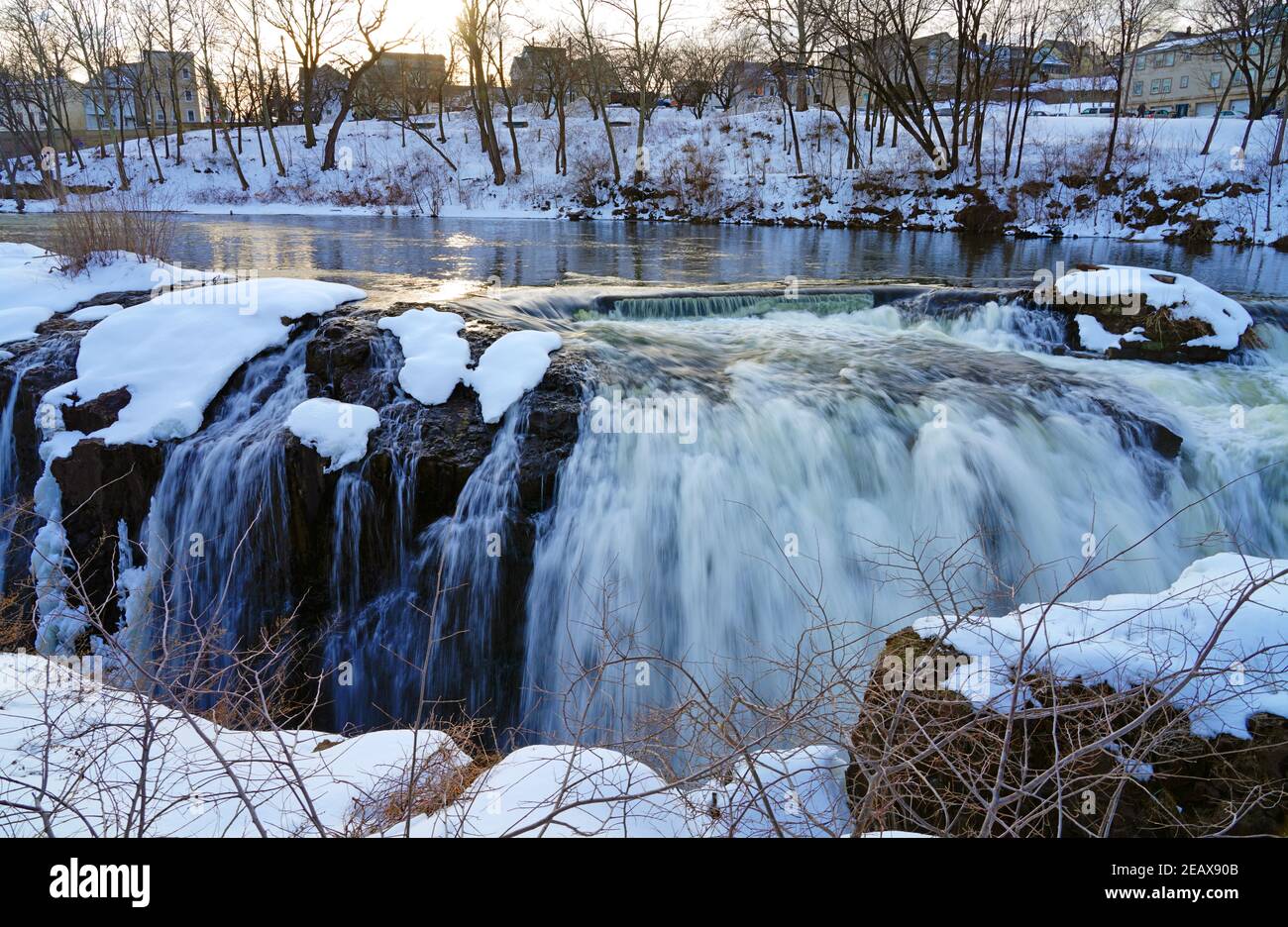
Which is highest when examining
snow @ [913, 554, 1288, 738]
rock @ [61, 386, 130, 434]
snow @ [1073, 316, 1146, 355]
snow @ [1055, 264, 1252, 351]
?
snow @ [1055, 264, 1252, 351]

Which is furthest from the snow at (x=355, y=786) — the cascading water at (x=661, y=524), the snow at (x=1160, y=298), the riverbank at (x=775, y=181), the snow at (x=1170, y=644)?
the riverbank at (x=775, y=181)

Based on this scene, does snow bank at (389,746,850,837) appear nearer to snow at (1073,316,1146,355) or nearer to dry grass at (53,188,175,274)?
snow at (1073,316,1146,355)

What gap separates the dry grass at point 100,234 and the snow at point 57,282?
0.10 m

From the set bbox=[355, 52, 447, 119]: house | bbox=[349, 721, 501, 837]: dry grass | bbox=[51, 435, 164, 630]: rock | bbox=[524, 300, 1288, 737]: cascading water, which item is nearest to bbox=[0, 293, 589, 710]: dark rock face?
bbox=[51, 435, 164, 630]: rock

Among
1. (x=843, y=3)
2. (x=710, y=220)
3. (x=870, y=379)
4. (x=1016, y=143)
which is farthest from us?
(x=1016, y=143)

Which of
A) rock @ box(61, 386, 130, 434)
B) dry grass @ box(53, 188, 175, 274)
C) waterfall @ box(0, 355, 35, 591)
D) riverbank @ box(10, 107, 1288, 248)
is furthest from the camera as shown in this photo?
riverbank @ box(10, 107, 1288, 248)

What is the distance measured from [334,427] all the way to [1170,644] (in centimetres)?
613

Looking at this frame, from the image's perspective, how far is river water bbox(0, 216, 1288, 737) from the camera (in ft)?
20.0

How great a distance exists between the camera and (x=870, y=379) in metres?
8.45

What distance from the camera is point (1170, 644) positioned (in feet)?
11.6

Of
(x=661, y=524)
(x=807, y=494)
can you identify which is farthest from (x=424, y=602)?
(x=807, y=494)
